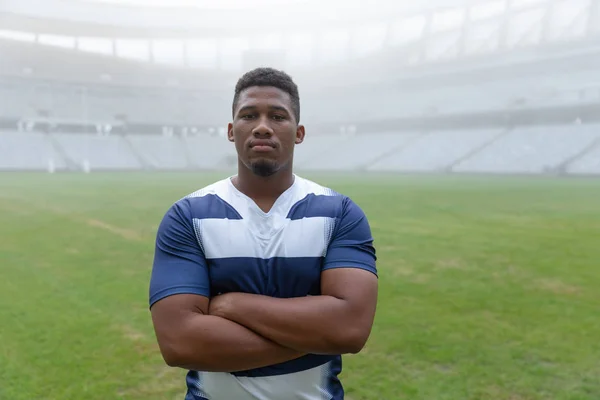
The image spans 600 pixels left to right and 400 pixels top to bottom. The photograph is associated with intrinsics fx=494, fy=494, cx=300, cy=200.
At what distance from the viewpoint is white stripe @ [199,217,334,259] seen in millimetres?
1862

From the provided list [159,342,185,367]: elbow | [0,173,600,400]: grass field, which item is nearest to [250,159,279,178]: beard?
[159,342,185,367]: elbow

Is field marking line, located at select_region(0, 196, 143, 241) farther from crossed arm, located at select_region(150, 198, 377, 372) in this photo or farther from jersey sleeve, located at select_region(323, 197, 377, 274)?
jersey sleeve, located at select_region(323, 197, 377, 274)

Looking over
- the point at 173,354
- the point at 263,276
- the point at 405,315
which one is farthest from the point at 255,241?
the point at 405,315

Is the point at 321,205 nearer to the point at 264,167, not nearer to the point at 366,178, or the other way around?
the point at 264,167

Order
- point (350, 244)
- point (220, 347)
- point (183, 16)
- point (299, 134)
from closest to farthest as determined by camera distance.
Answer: point (220, 347)
point (350, 244)
point (299, 134)
point (183, 16)

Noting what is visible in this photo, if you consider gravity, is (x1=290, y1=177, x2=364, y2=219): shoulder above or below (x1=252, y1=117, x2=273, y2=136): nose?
below

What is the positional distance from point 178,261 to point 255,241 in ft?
0.99

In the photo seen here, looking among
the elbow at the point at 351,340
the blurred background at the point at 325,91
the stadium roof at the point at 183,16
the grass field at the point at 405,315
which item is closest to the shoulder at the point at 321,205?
the elbow at the point at 351,340

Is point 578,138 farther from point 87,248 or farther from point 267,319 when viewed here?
point 267,319

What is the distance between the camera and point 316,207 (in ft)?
6.57

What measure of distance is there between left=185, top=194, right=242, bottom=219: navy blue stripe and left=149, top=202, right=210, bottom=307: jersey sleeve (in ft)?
0.12

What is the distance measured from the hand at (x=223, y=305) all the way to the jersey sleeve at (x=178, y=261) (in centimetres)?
5

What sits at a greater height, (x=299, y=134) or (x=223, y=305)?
(x=299, y=134)

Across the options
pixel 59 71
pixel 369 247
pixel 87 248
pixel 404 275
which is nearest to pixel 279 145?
pixel 369 247
